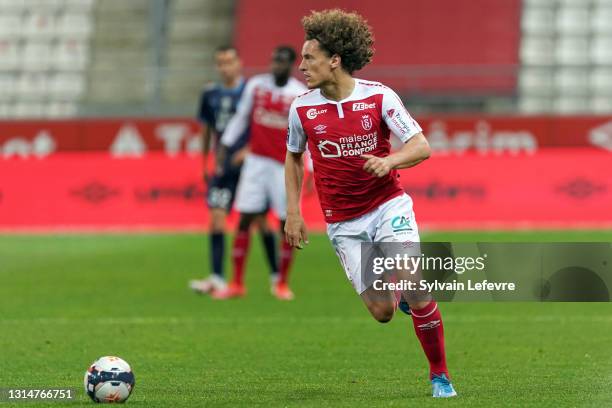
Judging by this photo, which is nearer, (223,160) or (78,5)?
(223,160)

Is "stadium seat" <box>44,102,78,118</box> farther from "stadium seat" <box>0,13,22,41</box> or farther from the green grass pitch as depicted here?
the green grass pitch

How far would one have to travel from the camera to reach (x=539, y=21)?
82.5ft

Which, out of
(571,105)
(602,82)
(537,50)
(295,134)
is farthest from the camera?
(537,50)

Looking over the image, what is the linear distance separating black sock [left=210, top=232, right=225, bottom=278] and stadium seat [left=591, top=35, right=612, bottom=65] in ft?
46.5

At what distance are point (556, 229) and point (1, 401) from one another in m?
12.7

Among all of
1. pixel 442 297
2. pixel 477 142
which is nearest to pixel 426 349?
pixel 442 297

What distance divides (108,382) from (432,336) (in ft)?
5.39

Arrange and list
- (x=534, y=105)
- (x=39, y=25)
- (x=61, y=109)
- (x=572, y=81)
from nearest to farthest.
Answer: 1. (x=572, y=81)
2. (x=534, y=105)
3. (x=61, y=109)
4. (x=39, y=25)

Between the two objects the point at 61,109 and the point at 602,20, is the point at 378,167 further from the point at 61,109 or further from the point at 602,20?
the point at 602,20

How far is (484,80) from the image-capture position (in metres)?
23.3

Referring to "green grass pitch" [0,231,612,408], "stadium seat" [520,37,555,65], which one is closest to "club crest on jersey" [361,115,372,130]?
"green grass pitch" [0,231,612,408]

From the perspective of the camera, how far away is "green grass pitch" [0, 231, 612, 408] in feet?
22.1

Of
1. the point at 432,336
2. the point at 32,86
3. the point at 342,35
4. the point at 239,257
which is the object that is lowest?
the point at 239,257

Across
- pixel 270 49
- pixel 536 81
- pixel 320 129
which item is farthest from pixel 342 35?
pixel 270 49
